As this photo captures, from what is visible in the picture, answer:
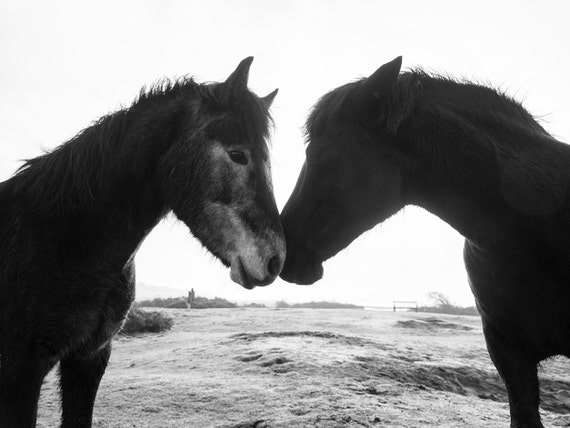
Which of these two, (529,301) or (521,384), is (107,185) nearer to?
(529,301)

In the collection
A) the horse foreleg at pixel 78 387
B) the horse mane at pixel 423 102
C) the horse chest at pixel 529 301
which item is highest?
the horse mane at pixel 423 102

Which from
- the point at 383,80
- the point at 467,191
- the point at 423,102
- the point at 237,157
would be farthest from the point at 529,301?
the point at 237,157

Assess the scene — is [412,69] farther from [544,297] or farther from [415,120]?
[544,297]

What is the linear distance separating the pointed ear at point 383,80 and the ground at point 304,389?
2488 mm

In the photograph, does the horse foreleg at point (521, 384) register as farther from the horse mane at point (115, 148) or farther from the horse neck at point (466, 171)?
the horse mane at point (115, 148)

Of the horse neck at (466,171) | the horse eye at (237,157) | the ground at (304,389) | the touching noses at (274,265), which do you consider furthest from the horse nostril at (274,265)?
the ground at (304,389)

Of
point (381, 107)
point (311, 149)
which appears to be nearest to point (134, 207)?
point (311, 149)

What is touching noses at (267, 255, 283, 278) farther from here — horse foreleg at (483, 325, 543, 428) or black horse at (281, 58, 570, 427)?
horse foreleg at (483, 325, 543, 428)

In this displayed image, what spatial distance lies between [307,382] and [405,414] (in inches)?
50.7

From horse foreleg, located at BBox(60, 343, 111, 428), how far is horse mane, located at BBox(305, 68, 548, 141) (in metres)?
2.16

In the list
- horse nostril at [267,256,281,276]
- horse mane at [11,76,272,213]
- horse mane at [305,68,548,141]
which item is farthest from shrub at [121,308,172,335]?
horse mane at [305,68,548,141]

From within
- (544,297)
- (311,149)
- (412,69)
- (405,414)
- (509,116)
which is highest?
(412,69)

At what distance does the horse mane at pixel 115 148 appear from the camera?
2.91 metres

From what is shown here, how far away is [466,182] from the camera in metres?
2.74
